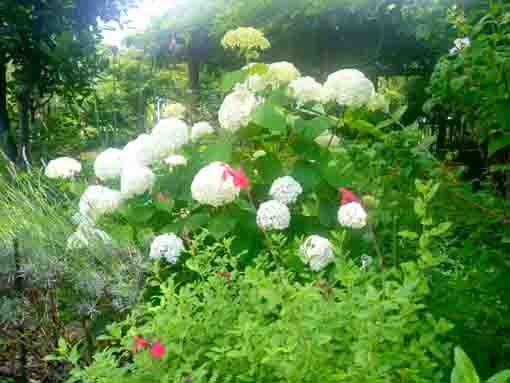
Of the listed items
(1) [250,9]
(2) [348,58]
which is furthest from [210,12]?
(2) [348,58]

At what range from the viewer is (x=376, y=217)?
5.71ft

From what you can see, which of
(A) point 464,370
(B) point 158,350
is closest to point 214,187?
(B) point 158,350

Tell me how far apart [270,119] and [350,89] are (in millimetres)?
473

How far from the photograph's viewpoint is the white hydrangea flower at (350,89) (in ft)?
8.48

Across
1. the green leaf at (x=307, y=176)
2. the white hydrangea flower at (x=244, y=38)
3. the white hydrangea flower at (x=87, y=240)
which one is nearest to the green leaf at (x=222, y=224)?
the green leaf at (x=307, y=176)

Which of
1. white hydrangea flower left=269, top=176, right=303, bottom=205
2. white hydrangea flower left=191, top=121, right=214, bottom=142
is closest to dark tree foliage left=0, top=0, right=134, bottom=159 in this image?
white hydrangea flower left=191, top=121, right=214, bottom=142

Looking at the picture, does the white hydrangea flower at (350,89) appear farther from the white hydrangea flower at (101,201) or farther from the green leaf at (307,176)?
the white hydrangea flower at (101,201)

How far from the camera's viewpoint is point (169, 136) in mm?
2766

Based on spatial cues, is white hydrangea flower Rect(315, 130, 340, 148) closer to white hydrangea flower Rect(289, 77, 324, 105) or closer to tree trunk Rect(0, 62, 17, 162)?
white hydrangea flower Rect(289, 77, 324, 105)

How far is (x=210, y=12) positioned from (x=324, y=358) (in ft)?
38.2

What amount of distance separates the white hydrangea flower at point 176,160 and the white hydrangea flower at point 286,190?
57 centimetres

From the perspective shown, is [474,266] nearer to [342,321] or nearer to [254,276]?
[342,321]

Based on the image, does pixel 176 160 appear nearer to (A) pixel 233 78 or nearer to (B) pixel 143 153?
(B) pixel 143 153

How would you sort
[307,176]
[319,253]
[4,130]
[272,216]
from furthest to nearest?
1. [4,130]
2. [307,176]
3. [272,216]
4. [319,253]
